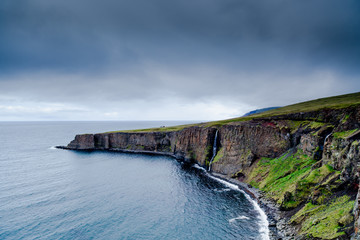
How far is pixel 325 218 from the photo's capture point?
3209 centimetres

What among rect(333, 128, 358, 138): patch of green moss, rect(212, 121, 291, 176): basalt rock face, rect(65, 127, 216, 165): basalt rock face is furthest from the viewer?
rect(65, 127, 216, 165): basalt rock face

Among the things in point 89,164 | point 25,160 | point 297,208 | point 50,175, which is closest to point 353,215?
point 297,208

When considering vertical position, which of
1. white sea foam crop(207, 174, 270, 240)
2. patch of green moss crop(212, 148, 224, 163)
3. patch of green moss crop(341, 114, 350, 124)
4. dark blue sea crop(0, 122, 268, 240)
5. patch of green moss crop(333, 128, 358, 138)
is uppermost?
patch of green moss crop(341, 114, 350, 124)

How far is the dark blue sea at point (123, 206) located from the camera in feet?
128

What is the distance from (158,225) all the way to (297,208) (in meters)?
30.5

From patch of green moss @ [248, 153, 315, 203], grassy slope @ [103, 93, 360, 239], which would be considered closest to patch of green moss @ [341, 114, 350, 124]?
grassy slope @ [103, 93, 360, 239]

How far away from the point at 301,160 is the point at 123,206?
5153cm

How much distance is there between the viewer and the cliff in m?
33.0

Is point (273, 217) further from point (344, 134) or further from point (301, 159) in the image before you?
point (344, 134)

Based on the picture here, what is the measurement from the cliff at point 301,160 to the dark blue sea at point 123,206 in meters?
8.04

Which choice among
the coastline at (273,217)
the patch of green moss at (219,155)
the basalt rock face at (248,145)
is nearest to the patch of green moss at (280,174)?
the coastline at (273,217)

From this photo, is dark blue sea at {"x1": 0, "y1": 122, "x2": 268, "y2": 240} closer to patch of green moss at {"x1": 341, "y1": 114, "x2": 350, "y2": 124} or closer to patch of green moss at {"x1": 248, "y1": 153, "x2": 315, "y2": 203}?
patch of green moss at {"x1": 248, "y1": 153, "x2": 315, "y2": 203}

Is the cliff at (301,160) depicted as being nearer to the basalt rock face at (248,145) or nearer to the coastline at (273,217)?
the basalt rock face at (248,145)

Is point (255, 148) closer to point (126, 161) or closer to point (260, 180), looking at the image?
point (260, 180)
